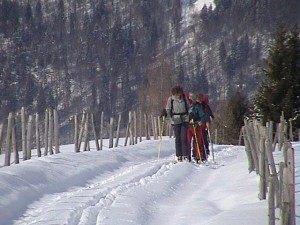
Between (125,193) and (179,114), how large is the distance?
5.59 meters

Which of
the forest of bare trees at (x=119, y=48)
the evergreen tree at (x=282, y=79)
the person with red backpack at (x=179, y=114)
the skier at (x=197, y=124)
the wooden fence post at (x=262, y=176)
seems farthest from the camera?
the forest of bare trees at (x=119, y=48)

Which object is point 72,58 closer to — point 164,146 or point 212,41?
point 212,41

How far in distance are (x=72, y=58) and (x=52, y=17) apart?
18901mm

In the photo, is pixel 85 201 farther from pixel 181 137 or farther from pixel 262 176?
pixel 181 137

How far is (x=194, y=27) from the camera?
140000 mm

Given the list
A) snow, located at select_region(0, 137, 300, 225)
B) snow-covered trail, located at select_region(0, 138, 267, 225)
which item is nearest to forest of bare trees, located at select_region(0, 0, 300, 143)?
snow-covered trail, located at select_region(0, 138, 267, 225)

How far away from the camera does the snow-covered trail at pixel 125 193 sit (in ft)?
23.2

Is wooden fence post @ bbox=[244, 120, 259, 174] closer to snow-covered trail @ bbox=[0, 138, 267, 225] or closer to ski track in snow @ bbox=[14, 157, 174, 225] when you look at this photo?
snow-covered trail @ bbox=[0, 138, 267, 225]

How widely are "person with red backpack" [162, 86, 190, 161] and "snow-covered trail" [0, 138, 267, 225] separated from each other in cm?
86

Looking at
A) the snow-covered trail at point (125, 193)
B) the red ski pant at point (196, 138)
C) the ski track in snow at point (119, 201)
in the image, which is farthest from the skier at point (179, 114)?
the ski track in snow at point (119, 201)

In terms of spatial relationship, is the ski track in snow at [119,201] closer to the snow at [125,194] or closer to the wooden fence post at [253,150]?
the snow at [125,194]

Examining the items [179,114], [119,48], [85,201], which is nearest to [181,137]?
[179,114]

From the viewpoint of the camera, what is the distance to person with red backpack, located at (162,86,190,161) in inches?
546

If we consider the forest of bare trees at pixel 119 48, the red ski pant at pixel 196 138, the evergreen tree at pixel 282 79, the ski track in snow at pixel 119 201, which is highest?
the forest of bare trees at pixel 119 48
